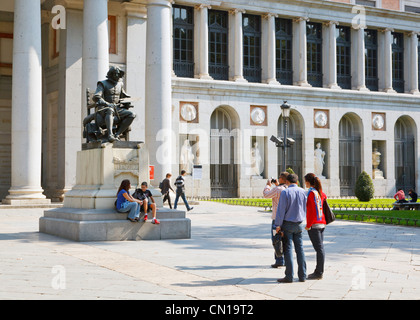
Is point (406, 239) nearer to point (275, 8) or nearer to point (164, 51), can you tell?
point (164, 51)

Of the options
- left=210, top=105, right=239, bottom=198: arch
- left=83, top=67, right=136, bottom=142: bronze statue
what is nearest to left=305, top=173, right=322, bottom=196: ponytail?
left=83, top=67, right=136, bottom=142: bronze statue

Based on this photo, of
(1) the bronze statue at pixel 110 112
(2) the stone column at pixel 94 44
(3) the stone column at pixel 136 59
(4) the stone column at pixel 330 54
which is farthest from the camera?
(4) the stone column at pixel 330 54

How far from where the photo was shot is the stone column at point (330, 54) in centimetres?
4650

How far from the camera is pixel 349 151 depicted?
4772 cm

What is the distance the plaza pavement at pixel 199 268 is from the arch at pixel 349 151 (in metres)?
29.9

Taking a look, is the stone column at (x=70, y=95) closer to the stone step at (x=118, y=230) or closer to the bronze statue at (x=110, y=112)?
the bronze statue at (x=110, y=112)

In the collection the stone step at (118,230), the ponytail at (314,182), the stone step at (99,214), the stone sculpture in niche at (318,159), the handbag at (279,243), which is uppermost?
the stone sculpture in niche at (318,159)

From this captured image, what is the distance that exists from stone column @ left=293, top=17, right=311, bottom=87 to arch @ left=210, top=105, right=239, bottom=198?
6.50 metres

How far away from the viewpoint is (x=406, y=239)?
645 inches

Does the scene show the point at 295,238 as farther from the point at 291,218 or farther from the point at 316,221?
the point at 316,221

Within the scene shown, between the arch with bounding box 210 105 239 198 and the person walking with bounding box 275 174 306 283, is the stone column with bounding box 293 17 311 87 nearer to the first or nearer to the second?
the arch with bounding box 210 105 239 198

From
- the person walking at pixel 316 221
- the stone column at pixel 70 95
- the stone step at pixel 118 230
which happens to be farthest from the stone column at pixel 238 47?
the person walking at pixel 316 221
